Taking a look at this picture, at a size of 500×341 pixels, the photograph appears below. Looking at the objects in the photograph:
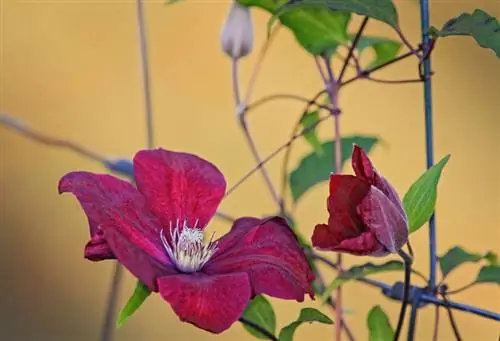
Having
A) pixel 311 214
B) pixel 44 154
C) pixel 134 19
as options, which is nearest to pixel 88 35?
pixel 134 19

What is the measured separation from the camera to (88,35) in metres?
1.01

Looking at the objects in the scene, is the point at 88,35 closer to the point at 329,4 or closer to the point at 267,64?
the point at 267,64

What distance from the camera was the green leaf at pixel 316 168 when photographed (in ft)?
1.91

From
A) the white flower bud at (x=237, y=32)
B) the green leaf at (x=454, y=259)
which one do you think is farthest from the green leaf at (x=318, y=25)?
the green leaf at (x=454, y=259)

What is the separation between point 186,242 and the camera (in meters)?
0.32

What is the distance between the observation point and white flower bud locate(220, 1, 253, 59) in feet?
1.57

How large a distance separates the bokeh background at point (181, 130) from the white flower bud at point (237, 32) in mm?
532

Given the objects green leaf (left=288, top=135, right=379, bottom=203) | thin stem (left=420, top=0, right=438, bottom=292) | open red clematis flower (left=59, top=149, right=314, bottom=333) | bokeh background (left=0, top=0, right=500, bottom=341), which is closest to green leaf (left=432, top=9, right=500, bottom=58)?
thin stem (left=420, top=0, right=438, bottom=292)

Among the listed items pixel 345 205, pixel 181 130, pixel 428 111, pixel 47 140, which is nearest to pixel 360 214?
pixel 345 205

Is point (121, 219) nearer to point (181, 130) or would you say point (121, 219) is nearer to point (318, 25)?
point (318, 25)

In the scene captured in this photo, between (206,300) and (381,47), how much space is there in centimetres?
33

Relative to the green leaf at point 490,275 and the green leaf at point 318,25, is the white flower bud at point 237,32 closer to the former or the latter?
the green leaf at point 318,25

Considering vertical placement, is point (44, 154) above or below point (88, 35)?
below

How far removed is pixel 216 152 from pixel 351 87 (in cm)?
20
